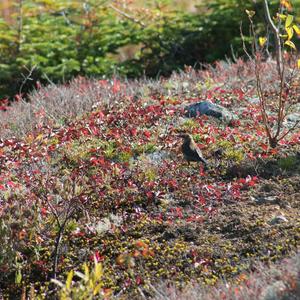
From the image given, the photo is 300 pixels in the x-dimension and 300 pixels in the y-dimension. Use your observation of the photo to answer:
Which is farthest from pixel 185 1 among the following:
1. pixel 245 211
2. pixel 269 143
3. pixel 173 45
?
pixel 245 211

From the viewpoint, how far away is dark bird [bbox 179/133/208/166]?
21.0ft

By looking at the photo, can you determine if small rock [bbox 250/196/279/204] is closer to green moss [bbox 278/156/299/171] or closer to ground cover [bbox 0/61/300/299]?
ground cover [bbox 0/61/300/299]

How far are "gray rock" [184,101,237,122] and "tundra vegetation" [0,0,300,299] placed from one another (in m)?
0.10

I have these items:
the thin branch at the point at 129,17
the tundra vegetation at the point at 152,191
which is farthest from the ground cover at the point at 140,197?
the thin branch at the point at 129,17

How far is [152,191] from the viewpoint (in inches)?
235

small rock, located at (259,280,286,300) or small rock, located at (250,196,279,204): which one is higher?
small rock, located at (259,280,286,300)

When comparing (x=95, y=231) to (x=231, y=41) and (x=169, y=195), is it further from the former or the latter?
(x=231, y=41)

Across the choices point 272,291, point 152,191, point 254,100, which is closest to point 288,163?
point 152,191

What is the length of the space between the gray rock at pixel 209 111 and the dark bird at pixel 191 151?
89 cm

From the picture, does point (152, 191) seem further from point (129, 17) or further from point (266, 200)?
point (129, 17)

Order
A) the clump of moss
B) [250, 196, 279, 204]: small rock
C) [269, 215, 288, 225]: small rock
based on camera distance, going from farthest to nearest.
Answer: the clump of moss
[250, 196, 279, 204]: small rock
[269, 215, 288, 225]: small rock

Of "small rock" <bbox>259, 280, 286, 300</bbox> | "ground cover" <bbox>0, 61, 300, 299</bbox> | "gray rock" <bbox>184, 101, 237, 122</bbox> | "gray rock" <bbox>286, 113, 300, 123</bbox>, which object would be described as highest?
"small rock" <bbox>259, 280, 286, 300</bbox>

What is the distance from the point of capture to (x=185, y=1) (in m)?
16.0

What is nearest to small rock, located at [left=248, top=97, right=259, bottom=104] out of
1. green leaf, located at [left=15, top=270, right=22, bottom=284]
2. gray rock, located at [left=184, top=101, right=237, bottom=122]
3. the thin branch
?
gray rock, located at [left=184, top=101, right=237, bottom=122]
